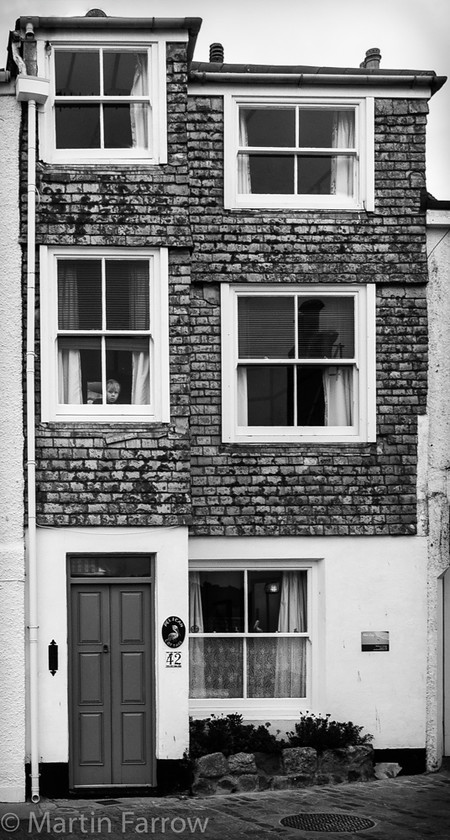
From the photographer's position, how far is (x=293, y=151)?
43.9 feet

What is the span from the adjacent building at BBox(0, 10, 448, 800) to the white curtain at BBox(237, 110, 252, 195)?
3 cm

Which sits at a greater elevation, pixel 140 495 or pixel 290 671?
pixel 140 495

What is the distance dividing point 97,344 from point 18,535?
2.18m

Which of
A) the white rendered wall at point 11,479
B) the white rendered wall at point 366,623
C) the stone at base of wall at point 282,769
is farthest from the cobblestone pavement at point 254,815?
the white rendered wall at point 366,623

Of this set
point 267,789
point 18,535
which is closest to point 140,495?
point 18,535

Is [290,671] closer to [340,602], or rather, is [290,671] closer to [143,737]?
[340,602]

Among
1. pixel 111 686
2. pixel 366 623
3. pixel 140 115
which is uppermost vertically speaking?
pixel 140 115

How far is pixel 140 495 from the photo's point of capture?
39.8 ft

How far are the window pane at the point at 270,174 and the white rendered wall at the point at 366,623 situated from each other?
4017 mm

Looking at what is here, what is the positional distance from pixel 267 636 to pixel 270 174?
530 centimetres

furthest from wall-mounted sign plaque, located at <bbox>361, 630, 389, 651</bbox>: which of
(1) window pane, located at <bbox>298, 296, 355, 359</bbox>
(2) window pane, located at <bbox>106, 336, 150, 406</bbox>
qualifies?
(2) window pane, located at <bbox>106, 336, 150, 406</bbox>

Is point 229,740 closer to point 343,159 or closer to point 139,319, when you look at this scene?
point 139,319

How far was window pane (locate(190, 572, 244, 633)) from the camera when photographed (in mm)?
13234

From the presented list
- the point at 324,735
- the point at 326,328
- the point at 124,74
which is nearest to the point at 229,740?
the point at 324,735
